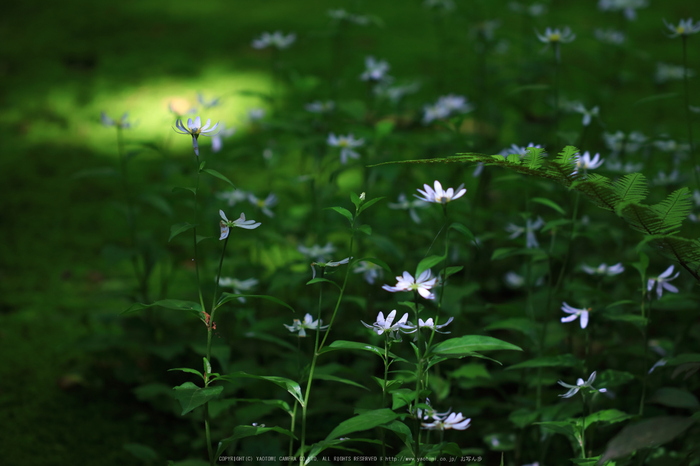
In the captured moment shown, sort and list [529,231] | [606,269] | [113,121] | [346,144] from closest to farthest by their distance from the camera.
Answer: [606,269]
[529,231]
[113,121]
[346,144]

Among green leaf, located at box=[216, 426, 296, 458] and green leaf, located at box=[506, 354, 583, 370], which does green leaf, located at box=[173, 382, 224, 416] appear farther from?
green leaf, located at box=[506, 354, 583, 370]

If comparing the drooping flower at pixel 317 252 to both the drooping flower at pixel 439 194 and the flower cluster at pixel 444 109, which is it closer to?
the drooping flower at pixel 439 194

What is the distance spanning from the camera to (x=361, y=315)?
1640 millimetres

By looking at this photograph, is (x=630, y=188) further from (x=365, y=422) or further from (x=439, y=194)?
(x=365, y=422)

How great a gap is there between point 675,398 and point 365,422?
2.32 feet

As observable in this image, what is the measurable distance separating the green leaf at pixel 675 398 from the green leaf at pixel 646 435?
102 mm

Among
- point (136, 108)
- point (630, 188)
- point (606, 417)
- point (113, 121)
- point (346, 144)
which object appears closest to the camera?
point (630, 188)

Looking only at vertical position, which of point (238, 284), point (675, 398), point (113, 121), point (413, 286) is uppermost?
point (113, 121)

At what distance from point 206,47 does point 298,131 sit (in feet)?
7.20

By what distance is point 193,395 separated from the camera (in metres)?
0.83

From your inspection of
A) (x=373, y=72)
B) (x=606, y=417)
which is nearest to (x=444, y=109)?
(x=373, y=72)

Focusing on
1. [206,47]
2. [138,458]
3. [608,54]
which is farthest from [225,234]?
[206,47]

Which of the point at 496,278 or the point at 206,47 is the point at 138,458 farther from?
the point at 206,47

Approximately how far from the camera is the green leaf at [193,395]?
0.81m
